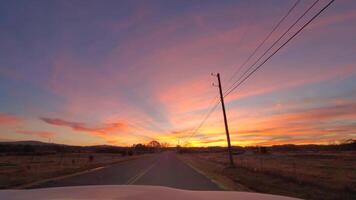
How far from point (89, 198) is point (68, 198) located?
0.74 feet

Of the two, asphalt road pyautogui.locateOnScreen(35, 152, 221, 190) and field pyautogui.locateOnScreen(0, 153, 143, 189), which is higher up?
field pyautogui.locateOnScreen(0, 153, 143, 189)

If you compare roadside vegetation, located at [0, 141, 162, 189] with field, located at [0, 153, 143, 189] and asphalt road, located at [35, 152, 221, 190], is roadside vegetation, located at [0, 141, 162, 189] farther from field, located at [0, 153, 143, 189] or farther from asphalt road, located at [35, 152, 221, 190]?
asphalt road, located at [35, 152, 221, 190]

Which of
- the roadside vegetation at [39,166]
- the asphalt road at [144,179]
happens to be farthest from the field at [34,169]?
the asphalt road at [144,179]

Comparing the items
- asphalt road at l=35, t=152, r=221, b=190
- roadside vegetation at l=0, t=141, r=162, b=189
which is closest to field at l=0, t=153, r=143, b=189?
roadside vegetation at l=0, t=141, r=162, b=189

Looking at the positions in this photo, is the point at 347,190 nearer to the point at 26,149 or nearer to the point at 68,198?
the point at 68,198

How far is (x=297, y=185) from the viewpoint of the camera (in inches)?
692

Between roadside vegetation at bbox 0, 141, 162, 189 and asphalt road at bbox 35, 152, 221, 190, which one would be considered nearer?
asphalt road at bbox 35, 152, 221, 190

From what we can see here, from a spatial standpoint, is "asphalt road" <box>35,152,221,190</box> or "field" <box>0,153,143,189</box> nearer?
"asphalt road" <box>35,152,221,190</box>

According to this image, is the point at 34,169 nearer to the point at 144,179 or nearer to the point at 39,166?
the point at 39,166

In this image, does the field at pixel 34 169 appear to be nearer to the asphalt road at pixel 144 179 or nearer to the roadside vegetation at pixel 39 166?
the roadside vegetation at pixel 39 166

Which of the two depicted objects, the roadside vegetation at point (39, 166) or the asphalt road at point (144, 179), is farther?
the roadside vegetation at point (39, 166)

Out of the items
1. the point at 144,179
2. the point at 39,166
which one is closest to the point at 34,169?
the point at 39,166

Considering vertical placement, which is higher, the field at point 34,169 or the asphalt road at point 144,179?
the field at point 34,169

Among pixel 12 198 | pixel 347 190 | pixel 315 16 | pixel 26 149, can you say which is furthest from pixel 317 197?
pixel 26 149
